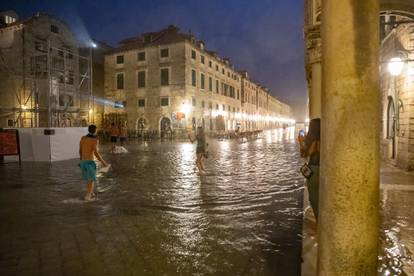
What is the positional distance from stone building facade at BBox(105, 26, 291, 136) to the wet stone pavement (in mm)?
24234

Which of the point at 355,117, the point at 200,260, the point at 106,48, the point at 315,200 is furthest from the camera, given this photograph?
the point at 106,48

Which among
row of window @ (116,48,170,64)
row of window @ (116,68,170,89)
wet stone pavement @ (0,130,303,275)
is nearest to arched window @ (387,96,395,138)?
wet stone pavement @ (0,130,303,275)

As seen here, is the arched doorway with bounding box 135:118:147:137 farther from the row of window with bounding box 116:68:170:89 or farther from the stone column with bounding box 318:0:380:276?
the stone column with bounding box 318:0:380:276

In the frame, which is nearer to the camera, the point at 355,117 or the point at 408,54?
the point at 355,117

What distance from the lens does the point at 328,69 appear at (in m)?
2.21

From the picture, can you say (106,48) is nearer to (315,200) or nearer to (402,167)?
(402,167)

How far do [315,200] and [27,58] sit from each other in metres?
31.2

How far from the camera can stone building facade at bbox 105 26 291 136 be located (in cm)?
3444

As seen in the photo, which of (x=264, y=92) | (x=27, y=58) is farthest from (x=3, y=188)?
(x=264, y=92)

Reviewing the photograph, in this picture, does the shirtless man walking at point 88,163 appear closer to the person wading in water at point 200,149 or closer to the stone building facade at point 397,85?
the person wading in water at point 200,149

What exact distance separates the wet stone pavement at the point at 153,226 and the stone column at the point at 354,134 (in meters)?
1.64

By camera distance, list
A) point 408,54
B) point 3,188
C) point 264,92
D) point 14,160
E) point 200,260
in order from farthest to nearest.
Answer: point 264,92
point 14,160
point 408,54
point 3,188
point 200,260

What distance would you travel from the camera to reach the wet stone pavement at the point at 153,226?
3.82 m

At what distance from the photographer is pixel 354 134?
212 centimetres
